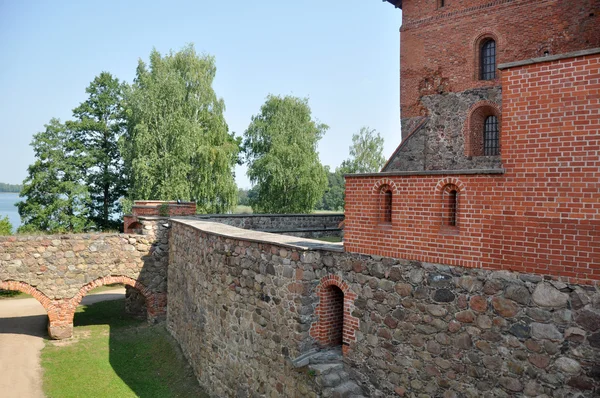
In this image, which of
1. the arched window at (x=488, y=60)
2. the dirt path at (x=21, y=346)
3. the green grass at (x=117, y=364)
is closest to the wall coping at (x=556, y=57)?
the arched window at (x=488, y=60)

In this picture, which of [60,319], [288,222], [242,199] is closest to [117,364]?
[60,319]

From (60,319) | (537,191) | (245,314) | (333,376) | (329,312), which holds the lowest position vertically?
(60,319)

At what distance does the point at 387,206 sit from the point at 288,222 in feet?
36.1

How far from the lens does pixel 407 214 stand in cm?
596

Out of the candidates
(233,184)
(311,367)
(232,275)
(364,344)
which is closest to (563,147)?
(364,344)

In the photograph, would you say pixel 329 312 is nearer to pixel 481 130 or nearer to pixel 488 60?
pixel 481 130

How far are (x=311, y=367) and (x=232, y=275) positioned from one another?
2.87 m

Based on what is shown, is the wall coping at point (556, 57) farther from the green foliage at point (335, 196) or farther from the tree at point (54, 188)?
the green foliage at point (335, 196)

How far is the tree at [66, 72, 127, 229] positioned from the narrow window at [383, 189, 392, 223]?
2515 centimetres

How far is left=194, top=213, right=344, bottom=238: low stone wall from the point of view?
1605cm

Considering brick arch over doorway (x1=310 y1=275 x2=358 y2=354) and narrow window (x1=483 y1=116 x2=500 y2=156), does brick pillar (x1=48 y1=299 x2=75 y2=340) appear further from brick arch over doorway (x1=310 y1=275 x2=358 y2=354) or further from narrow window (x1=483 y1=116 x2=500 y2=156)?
narrow window (x1=483 y1=116 x2=500 y2=156)

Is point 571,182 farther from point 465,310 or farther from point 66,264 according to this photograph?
point 66,264

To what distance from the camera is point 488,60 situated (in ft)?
39.6

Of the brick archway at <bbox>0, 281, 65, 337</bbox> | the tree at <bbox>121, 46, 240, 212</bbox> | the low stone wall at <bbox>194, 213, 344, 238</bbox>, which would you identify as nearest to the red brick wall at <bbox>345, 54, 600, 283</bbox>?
the low stone wall at <bbox>194, 213, 344, 238</bbox>
